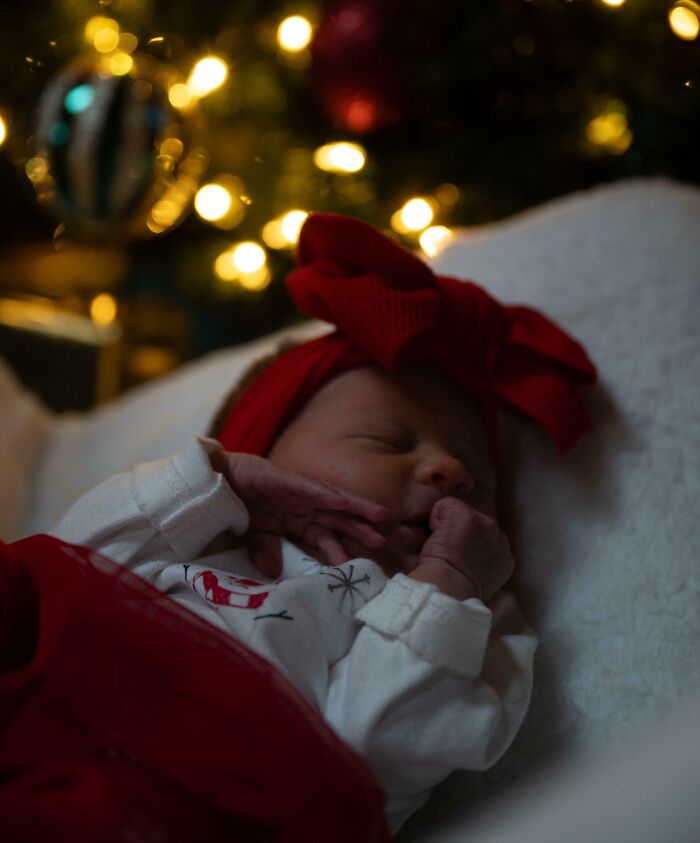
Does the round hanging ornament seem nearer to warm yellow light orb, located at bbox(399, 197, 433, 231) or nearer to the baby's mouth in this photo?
warm yellow light orb, located at bbox(399, 197, 433, 231)

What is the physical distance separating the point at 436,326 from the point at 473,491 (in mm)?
164

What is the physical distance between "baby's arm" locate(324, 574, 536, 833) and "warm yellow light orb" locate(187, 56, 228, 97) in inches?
49.9

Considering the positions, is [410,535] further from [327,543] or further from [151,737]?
[151,737]

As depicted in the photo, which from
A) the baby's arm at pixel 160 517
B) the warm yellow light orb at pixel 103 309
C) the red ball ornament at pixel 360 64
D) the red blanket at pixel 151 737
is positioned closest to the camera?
the red blanket at pixel 151 737

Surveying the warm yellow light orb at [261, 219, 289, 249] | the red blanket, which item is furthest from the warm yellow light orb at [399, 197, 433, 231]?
the red blanket

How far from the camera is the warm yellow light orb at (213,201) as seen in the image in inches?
67.7

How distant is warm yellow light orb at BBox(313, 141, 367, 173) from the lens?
158 cm

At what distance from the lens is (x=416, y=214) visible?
158 centimetres

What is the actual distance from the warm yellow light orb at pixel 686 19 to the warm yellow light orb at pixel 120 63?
39.2 inches

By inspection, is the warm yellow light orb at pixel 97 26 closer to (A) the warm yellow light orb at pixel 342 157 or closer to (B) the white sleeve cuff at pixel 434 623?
(A) the warm yellow light orb at pixel 342 157

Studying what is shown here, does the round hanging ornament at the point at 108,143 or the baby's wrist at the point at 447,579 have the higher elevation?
the round hanging ornament at the point at 108,143

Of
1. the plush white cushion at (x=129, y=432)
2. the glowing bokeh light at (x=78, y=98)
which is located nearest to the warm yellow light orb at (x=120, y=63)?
the glowing bokeh light at (x=78, y=98)

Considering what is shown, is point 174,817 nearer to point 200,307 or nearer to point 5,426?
point 5,426

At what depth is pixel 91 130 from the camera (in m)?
1.43
